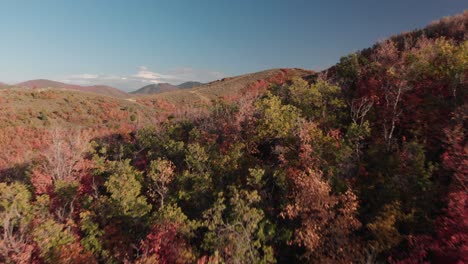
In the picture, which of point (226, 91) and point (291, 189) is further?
point (226, 91)

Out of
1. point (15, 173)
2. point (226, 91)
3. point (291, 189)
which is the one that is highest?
point (226, 91)

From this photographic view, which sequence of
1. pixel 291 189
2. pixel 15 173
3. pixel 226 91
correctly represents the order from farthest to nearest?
pixel 226 91 → pixel 15 173 → pixel 291 189

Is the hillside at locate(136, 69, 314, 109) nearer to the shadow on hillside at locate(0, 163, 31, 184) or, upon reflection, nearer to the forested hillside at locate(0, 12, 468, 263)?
the shadow on hillside at locate(0, 163, 31, 184)

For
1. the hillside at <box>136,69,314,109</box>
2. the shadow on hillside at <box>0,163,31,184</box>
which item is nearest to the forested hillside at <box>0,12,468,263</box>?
the shadow on hillside at <box>0,163,31,184</box>

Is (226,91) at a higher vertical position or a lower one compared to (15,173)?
higher

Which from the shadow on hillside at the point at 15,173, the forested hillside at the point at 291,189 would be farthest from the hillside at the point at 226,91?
the forested hillside at the point at 291,189

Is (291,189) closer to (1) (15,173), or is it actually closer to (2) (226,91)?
(1) (15,173)

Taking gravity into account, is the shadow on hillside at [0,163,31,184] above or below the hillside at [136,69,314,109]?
below

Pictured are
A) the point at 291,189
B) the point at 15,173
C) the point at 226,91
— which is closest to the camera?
the point at 291,189

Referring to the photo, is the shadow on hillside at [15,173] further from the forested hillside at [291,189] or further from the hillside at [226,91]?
the hillside at [226,91]

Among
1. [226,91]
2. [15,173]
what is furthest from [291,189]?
[226,91]
